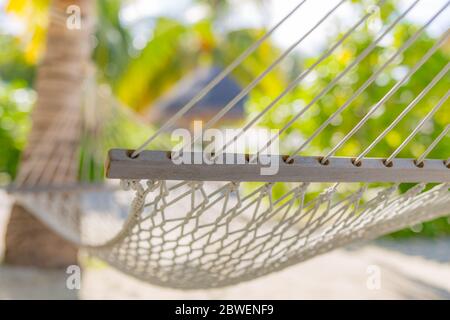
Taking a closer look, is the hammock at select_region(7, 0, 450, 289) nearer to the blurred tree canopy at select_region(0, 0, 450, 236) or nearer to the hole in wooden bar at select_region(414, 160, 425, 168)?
the hole in wooden bar at select_region(414, 160, 425, 168)

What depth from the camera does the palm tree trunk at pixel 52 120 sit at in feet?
8.96

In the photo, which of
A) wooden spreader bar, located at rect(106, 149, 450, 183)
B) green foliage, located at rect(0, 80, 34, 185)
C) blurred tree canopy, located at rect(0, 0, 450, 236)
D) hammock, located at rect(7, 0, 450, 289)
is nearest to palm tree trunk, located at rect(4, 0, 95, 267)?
hammock, located at rect(7, 0, 450, 289)

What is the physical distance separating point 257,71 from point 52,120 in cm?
677

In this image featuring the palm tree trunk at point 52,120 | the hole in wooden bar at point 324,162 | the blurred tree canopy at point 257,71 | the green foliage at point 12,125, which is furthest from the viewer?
the green foliage at point 12,125

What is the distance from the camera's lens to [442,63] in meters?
3.99

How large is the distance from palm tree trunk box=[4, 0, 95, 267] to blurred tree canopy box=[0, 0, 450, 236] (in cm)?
165

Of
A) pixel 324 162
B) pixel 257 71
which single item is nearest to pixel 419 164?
pixel 324 162

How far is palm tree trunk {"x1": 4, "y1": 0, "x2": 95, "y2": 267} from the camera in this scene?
8.96 feet

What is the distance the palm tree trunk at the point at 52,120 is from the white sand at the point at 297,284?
0.08 m

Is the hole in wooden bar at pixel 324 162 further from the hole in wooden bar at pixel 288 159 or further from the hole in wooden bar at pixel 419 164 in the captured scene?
the hole in wooden bar at pixel 419 164

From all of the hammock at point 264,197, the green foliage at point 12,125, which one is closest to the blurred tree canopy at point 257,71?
the green foliage at point 12,125

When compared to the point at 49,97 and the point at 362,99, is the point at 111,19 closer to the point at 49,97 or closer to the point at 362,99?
the point at 362,99

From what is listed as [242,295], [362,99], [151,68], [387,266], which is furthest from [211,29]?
[242,295]

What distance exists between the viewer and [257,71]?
9258mm
